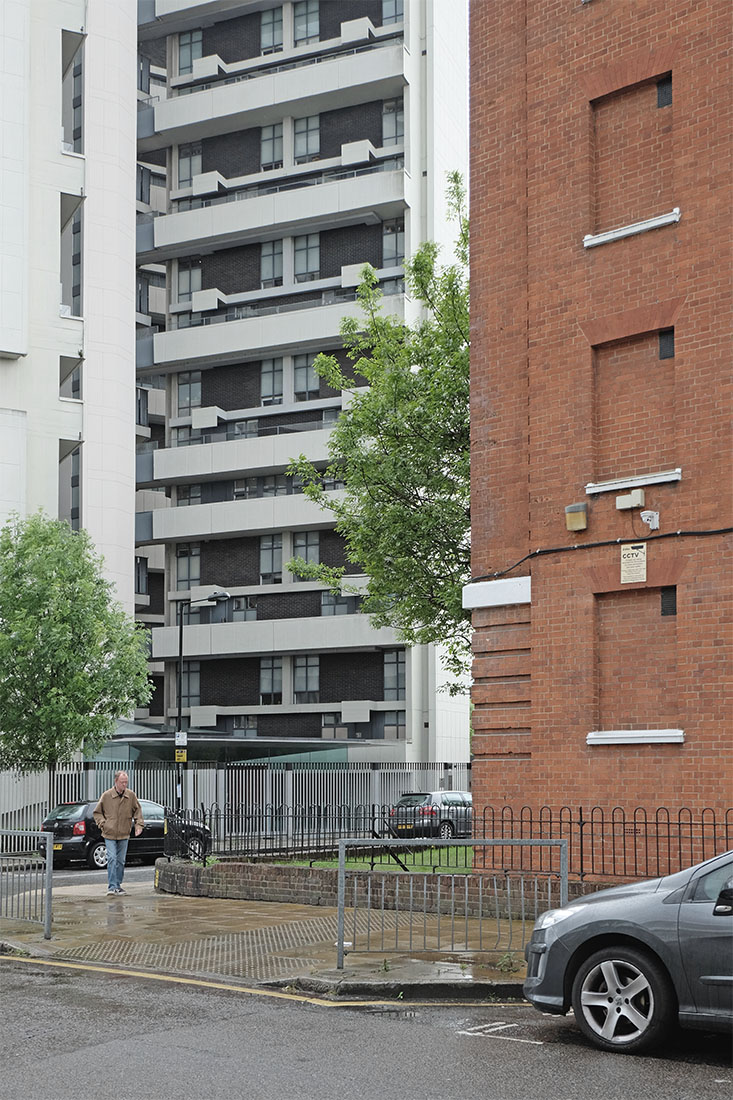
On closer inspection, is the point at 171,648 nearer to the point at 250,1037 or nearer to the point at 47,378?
the point at 47,378

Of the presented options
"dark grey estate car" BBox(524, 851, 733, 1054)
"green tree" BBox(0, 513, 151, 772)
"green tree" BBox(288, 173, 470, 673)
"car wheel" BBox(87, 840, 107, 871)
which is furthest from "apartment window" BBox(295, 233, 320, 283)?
"dark grey estate car" BBox(524, 851, 733, 1054)

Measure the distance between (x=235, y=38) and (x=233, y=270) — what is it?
35.5ft

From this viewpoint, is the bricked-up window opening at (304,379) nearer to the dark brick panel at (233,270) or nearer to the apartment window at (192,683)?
the dark brick panel at (233,270)

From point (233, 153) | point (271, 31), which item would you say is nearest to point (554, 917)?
point (233, 153)

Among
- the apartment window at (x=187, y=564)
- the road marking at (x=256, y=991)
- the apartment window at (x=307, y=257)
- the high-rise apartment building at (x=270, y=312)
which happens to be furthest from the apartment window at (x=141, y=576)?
the road marking at (x=256, y=991)

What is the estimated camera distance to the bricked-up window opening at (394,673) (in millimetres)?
54062

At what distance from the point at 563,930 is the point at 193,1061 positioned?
98.8 inches

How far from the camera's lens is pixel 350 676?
55.2 meters

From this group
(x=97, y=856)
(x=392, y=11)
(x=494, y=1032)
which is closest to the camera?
(x=494, y=1032)

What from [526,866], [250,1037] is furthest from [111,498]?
[250,1037]

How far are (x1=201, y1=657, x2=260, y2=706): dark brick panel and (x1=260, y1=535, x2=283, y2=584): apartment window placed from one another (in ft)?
11.5

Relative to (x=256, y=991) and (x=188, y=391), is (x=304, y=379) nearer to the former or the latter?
(x=188, y=391)

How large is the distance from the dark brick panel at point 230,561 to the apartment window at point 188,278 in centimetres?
1143

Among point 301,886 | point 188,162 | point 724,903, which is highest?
point 188,162
